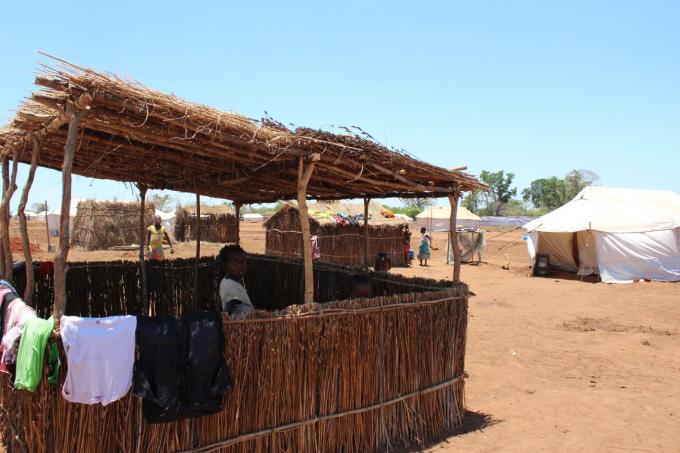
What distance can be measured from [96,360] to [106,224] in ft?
68.1

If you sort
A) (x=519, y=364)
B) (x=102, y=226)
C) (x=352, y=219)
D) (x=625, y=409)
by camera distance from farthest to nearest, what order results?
(x=102, y=226) < (x=352, y=219) < (x=519, y=364) < (x=625, y=409)

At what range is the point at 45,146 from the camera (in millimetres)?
4223

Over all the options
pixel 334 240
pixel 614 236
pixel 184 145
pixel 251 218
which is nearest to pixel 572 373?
pixel 184 145

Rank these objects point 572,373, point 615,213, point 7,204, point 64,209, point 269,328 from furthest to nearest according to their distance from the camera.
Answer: point 615,213, point 572,373, point 7,204, point 269,328, point 64,209

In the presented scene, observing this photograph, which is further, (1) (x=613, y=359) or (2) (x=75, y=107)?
(1) (x=613, y=359)

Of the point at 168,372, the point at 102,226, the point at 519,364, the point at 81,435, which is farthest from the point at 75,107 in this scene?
the point at 102,226

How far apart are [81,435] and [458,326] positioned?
3035 millimetres

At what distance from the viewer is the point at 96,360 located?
109 inches

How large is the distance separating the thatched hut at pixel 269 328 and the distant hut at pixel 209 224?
2051 cm

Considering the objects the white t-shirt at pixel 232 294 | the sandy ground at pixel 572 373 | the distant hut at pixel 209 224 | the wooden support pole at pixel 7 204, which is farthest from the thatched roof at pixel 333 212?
the white t-shirt at pixel 232 294

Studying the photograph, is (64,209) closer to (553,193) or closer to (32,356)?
(32,356)

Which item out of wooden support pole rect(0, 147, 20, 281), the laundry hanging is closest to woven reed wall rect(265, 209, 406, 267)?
wooden support pole rect(0, 147, 20, 281)

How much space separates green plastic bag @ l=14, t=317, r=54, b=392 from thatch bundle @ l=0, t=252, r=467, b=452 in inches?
4.5

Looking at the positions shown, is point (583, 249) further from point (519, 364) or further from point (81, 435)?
point (81, 435)
